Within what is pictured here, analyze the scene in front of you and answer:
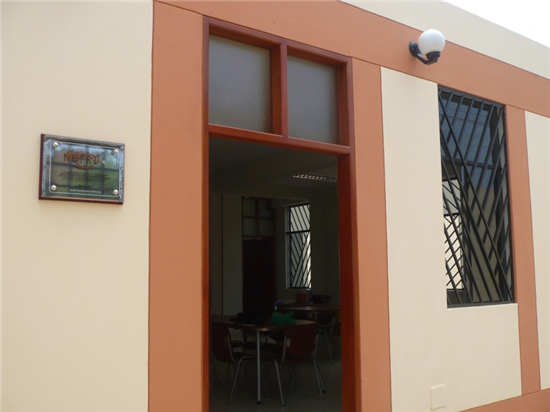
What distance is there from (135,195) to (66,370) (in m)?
1.04

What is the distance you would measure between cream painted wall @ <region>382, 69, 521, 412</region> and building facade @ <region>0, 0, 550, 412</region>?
19 millimetres

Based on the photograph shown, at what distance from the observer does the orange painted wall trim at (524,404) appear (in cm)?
509

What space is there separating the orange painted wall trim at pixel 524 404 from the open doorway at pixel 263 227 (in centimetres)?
301

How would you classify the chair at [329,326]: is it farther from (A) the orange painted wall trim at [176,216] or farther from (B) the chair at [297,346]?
(A) the orange painted wall trim at [176,216]

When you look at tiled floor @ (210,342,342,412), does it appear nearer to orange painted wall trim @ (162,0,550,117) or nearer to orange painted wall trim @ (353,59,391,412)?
orange painted wall trim @ (353,59,391,412)

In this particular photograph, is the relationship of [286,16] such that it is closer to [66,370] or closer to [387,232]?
[387,232]

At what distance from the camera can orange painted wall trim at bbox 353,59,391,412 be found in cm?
425

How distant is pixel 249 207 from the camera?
14.5 m

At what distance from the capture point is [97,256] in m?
3.07

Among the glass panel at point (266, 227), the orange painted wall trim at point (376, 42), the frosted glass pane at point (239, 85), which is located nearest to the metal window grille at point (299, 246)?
the glass panel at point (266, 227)

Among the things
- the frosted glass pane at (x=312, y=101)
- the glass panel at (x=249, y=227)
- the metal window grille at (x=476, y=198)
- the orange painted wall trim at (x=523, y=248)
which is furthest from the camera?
the glass panel at (x=249, y=227)

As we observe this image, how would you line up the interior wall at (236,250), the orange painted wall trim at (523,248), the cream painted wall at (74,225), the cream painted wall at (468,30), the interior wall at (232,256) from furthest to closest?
the interior wall at (232,256), the interior wall at (236,250), the orange painted wall trim at (523,248), the cream painted wall at (468,30), the cream painted wall at (74,225)

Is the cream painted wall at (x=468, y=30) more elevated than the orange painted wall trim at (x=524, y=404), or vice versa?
the cream painted wall at (x=468, y=30)

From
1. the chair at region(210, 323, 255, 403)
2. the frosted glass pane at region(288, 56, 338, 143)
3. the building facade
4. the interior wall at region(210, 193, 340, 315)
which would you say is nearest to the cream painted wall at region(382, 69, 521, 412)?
the building facade
